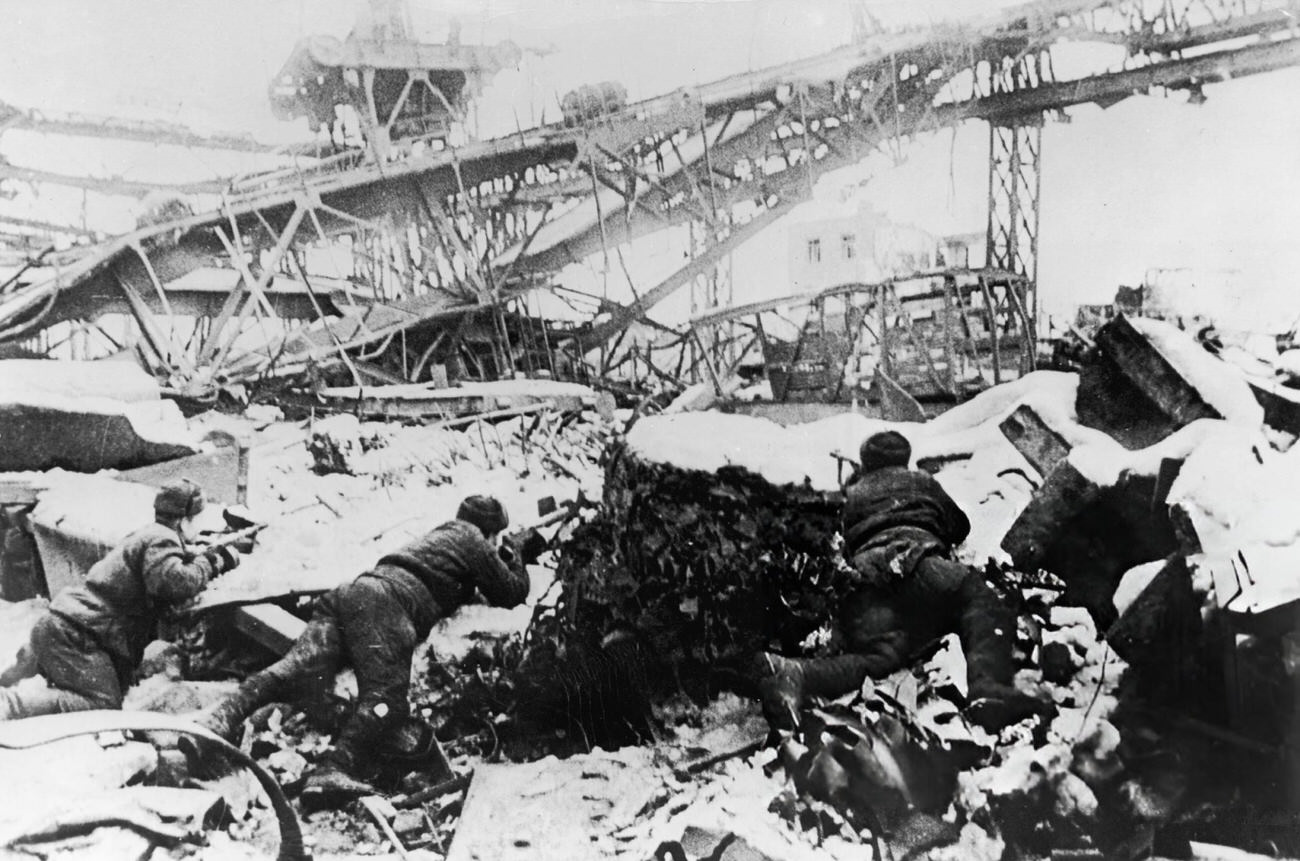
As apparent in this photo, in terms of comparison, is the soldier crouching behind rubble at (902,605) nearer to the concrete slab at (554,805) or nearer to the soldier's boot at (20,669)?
the concrete slab at (554,805)

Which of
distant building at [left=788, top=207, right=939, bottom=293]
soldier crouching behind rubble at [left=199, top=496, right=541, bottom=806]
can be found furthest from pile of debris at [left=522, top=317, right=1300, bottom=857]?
distant building at [left=788, top=207, right=939, bottom=293]

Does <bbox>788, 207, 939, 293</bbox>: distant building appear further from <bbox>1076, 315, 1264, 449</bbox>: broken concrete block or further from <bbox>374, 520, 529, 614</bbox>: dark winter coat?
<bbox>374, 520, 529, 614</bbox>: dark winter coat

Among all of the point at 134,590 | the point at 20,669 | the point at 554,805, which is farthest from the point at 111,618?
the point at 554,805

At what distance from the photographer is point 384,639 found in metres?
3.45

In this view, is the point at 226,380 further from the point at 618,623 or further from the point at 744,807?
the point at 744,807

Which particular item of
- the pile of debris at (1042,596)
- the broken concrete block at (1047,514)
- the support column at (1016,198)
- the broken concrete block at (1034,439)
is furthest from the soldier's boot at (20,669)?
the support column at (1016,198)

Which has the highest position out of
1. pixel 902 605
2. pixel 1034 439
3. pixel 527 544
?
pixel 1034 439

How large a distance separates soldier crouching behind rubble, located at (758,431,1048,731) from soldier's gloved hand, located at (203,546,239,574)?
2.40 meters

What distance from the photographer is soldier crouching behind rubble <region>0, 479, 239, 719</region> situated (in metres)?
3.40

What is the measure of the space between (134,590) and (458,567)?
4.64 feet

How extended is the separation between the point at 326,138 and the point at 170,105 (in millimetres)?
1029

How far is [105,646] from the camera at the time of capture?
343 cm

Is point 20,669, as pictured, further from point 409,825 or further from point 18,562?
point 409,825

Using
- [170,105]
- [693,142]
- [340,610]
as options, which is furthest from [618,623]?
[170,105]
